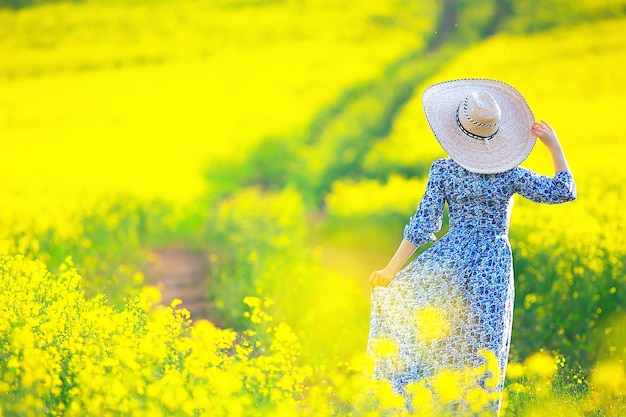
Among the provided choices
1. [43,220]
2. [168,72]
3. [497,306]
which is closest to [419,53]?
[168,72]

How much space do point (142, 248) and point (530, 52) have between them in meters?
7.48

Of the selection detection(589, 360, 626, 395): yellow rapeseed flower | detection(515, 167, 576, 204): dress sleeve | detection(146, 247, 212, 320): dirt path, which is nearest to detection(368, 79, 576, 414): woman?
detection(515, 167, 576, 204): dress sleeve

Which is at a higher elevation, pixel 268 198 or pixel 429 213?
pixel 429 213

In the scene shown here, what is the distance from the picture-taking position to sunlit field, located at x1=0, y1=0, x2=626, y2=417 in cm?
421

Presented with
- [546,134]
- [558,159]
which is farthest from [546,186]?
[546,134]

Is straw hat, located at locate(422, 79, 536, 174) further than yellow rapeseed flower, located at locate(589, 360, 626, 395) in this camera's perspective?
Yes

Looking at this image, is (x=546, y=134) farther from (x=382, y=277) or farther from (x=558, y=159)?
(x=382, y=277)

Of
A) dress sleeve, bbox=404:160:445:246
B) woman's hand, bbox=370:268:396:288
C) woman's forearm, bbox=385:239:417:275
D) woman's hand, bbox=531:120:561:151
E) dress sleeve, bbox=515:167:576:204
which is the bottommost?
woman's hand, bbox=370:268:396:288

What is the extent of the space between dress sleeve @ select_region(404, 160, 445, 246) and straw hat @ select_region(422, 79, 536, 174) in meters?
0.12

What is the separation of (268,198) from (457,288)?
535cm

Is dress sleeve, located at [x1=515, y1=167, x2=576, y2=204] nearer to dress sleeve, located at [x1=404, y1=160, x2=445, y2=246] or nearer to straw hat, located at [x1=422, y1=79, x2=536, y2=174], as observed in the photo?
straw hat, located at [x1=422, y1=79, x2=536, y2=174]

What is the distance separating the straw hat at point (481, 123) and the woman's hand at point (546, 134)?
0.05m

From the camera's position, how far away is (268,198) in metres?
9.72

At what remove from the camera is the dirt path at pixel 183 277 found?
22.9 ft
